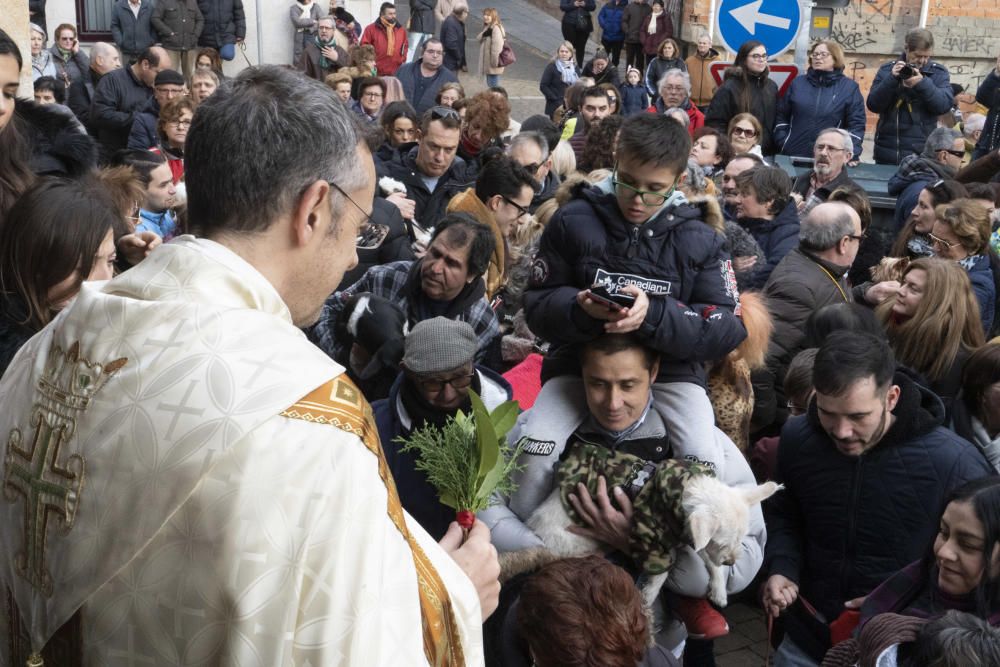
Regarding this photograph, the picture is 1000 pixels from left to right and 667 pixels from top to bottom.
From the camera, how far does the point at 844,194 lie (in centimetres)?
689

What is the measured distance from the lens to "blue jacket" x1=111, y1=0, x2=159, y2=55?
15156 millimetres

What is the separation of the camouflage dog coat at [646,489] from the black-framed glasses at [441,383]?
0.66m

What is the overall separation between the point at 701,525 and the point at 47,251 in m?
2.11

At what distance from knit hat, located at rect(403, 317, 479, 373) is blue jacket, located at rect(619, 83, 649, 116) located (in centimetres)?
1009

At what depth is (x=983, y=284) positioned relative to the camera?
6.09m

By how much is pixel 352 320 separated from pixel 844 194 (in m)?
3.56

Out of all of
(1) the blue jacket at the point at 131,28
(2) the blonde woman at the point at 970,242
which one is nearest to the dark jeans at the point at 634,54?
(1) the blue jacket at the point at 131,28

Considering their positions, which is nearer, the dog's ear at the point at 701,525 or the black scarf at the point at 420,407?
the dog's ear at the point at 701,525

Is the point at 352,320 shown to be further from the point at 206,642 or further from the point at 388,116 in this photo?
the point at 388,116

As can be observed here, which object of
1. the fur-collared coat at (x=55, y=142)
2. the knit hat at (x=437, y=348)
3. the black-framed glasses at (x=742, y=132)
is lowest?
the black-framed glasses at (x=742, y=132)

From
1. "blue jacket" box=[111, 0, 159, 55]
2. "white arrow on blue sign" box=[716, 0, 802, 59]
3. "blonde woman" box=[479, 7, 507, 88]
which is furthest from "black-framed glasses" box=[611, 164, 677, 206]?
"blonde woman" box=[479, 7, 507, 88]

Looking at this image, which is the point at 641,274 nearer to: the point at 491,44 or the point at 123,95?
the point at 123,95

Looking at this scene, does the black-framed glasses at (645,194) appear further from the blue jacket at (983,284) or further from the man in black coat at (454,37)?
the man in black coat at (454,37)

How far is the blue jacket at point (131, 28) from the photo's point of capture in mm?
15156
